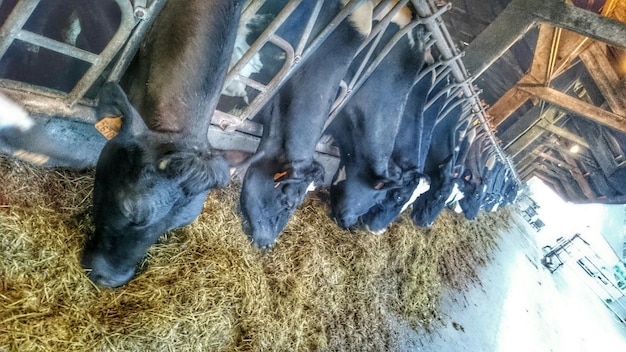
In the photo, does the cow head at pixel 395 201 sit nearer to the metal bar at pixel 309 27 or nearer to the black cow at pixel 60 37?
the metal bar at pixel 309 27

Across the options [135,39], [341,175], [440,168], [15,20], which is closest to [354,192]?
[341,175]

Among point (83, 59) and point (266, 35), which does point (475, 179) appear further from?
point (83, 59)

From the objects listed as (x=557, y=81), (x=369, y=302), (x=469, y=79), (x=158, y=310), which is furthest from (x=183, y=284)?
(x=557, y=81)

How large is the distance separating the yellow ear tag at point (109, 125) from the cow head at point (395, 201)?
3.27 metres

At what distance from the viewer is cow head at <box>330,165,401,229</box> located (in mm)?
4387

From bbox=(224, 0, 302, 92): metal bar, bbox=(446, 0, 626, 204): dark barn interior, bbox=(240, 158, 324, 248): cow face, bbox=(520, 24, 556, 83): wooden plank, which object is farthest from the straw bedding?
bbox=(520, 24, 556, 83): wooden plank

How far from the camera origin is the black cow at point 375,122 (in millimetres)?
4102

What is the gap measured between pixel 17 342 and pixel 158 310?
0.74 meters

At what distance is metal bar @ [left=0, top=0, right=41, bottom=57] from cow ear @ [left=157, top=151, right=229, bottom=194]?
930 mm

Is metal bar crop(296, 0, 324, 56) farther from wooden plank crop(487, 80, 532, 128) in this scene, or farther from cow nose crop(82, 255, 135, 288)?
wooden plank crop(487, 80, 532, 128)

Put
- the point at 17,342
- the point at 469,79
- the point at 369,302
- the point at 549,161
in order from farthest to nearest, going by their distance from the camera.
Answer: the point at 549,161 < the point at 469,79 < the point at 369,302 < the point at 17,342

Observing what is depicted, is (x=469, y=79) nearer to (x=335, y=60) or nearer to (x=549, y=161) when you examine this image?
(x=335, y=60)

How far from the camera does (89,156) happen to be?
2.72 meters

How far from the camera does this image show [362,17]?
3395 mm
